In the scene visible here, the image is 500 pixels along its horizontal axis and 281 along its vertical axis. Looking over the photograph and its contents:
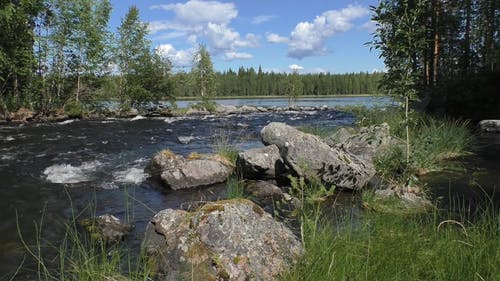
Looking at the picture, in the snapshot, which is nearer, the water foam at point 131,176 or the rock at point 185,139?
the water foam at point 131,176

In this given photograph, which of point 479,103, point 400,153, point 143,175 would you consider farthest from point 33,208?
point 479,103

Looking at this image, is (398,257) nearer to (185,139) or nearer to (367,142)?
(367,142)

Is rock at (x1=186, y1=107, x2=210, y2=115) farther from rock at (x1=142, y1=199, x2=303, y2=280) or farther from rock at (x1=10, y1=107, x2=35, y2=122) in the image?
rock at (x1=142, y1=199, x2=303, y2=280)

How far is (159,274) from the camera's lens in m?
3.66

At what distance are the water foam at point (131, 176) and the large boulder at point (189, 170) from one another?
0.27 m

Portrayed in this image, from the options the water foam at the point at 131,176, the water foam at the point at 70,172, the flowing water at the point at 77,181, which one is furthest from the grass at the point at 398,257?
the water foam at the point at 70,172

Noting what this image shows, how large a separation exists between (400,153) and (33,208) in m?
7.13

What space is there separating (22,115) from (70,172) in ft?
51.8

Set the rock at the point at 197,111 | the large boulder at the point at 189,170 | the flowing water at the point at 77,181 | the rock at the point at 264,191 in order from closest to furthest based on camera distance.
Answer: the flowing water at the point at 77,181 < the rock at the point at 264,191 < the large boulder at the point at 189,170 < the rock at the point at 197,111

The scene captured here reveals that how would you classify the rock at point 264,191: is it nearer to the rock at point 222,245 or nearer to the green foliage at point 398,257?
the rock at point 222,245

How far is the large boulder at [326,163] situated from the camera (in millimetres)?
8117

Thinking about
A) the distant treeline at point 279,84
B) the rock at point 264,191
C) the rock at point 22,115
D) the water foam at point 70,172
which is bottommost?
the rock at point 264,191

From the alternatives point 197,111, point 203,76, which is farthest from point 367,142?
point 203,76

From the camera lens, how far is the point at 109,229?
5586 millimetres
